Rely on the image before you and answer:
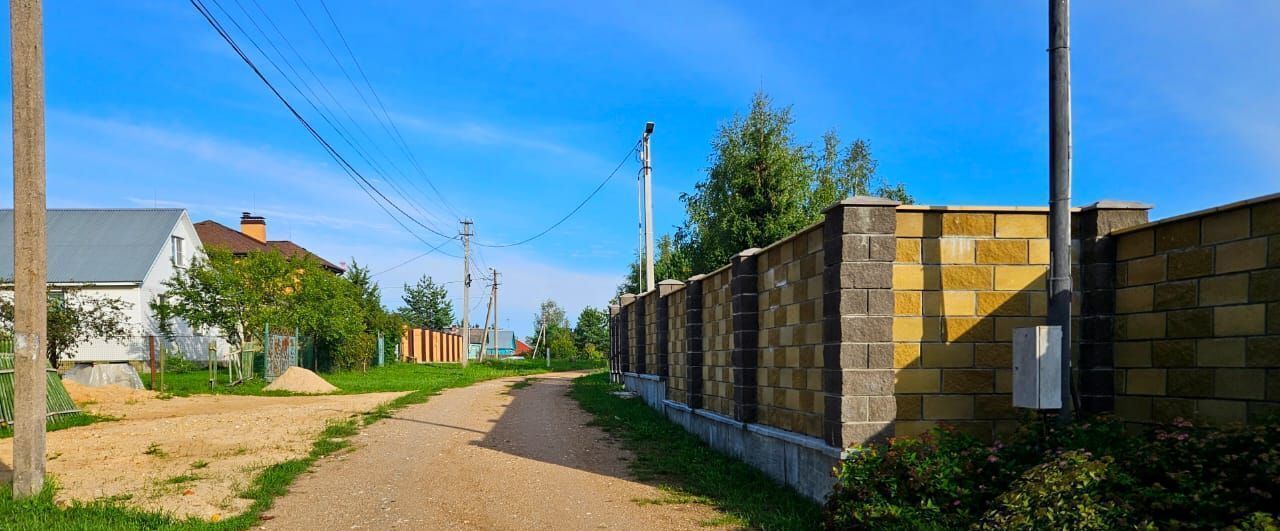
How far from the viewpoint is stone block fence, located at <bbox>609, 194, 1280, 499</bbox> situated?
194 inches

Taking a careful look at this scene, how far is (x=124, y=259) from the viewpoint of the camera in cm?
3047

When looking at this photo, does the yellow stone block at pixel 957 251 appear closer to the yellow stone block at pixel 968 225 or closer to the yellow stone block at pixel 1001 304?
the yellow stone block at pixel 968 225

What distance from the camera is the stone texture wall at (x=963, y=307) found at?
20.7 ft

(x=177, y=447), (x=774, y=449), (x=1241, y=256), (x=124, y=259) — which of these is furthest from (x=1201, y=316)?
(x=124, y=259)

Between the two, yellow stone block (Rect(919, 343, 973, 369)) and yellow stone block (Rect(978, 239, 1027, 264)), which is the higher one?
yellow stone block (Rect(978, 239, 1027, 264))

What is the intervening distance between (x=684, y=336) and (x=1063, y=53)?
26.8ft

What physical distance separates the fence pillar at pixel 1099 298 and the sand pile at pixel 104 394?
1877 centimetres

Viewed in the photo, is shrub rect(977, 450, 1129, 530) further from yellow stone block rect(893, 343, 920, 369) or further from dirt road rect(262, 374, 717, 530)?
dirt road rect(262, 374, 717, 530)

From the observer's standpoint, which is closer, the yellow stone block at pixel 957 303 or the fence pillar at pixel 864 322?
the fence pillar at pixel 864 322

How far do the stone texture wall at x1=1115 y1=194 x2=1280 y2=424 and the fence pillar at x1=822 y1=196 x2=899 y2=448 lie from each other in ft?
5.47

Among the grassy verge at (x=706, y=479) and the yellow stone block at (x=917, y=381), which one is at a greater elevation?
the yellow stone block at (x=917, y=381)

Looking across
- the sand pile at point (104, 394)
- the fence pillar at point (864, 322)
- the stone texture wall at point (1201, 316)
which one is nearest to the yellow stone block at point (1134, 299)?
the stone texture wall at point (1201, 316)

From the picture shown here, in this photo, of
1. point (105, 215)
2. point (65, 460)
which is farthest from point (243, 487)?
point (105, 215)

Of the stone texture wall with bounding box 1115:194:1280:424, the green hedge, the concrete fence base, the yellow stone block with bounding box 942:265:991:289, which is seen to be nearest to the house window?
the concrete fence base
